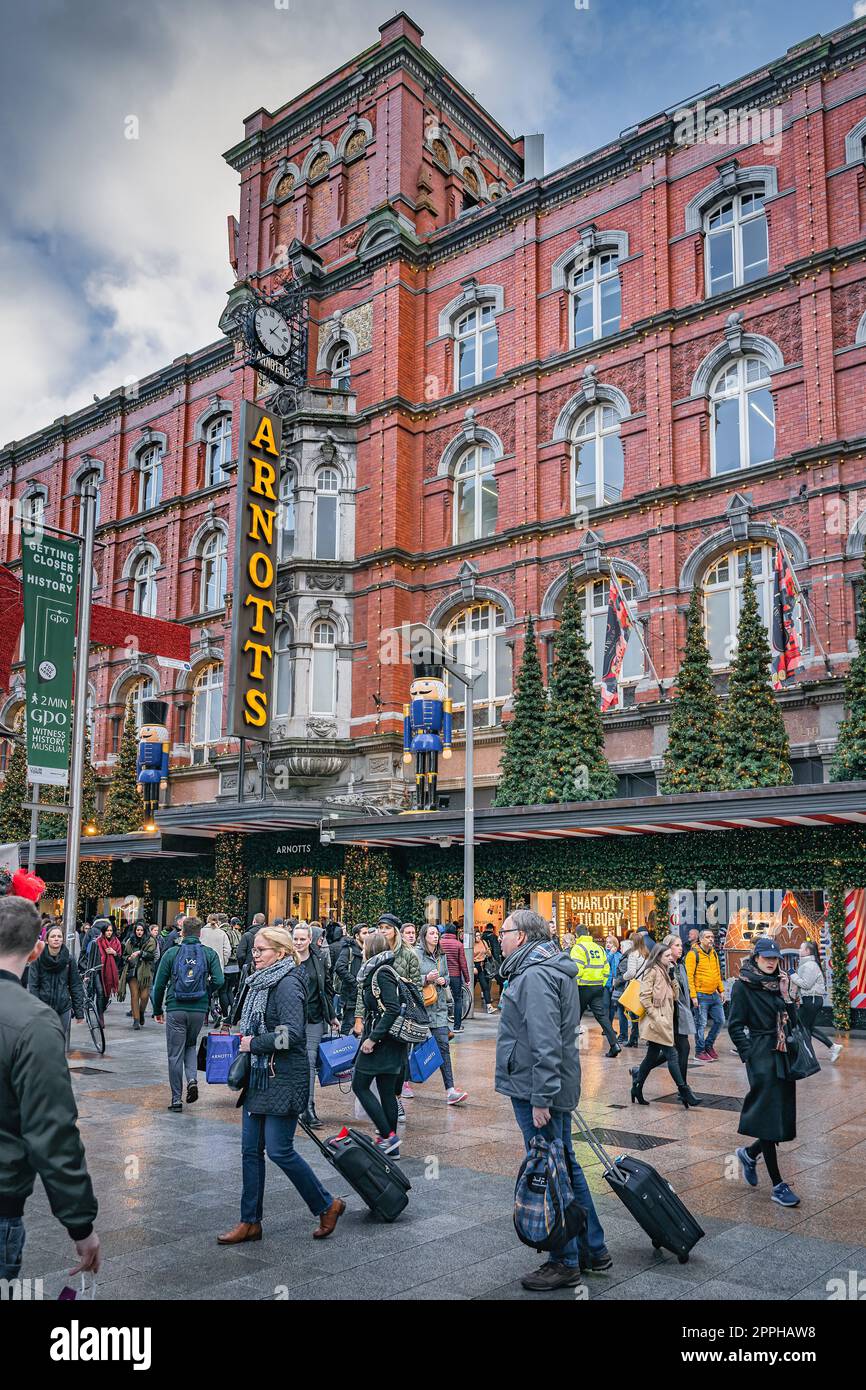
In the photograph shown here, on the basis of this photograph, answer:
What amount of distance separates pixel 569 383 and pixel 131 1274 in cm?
2753

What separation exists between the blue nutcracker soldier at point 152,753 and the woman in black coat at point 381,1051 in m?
28.6

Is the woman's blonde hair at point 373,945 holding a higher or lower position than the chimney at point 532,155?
lower

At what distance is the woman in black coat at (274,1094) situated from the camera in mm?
6789

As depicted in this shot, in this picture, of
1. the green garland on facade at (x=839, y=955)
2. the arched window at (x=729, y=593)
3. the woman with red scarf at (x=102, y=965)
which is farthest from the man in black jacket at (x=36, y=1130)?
the arched window at (x=729, y=593)

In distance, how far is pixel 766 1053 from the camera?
8.10m

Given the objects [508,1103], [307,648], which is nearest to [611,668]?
[307,648]

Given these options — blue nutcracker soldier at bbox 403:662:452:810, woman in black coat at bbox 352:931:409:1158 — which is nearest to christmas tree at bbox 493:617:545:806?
blue nutcracker soldier at bbox 403:662:452:810

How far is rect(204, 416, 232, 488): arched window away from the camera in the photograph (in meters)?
39.6

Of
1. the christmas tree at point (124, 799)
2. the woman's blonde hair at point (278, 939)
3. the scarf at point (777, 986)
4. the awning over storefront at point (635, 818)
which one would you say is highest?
the christmas tree at point (124, 799)

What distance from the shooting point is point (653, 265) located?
28.9m

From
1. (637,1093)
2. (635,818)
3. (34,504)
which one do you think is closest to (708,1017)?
(637,1093)

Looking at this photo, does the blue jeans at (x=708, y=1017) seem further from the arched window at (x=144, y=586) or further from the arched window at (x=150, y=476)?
the arched window at (x=150, y=476)

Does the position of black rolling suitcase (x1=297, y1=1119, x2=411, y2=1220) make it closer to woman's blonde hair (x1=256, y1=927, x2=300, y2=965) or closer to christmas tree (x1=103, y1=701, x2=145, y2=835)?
woman's blonde hair (x1=256, y1=927, x2=300, y2=965)

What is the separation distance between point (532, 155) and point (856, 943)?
3502cm
